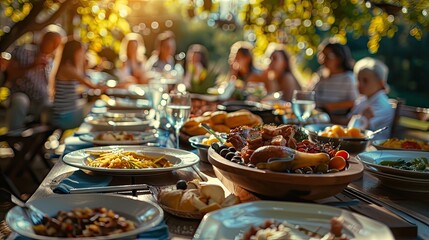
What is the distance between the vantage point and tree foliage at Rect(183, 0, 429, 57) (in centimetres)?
292

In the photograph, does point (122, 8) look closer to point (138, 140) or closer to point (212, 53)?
point (138, 140)

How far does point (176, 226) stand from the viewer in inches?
50.4

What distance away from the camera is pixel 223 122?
2.57 metres

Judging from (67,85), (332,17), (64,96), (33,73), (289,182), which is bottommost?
(64,96)

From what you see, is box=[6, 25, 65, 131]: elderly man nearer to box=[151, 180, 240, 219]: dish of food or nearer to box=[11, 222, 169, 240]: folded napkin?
box=[151, 180, 240, 219]: dish of food

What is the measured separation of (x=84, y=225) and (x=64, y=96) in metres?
5.18

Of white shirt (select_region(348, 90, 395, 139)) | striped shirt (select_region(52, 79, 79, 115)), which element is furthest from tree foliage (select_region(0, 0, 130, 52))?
white shirt (select_region(348, 90, 395, 139))

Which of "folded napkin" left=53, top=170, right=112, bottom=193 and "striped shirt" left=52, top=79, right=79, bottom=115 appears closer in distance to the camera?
"folded napkin" left=53, top=170, right=112, bottom=193

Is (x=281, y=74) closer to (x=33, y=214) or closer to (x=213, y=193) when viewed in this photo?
(x=213, y=193)

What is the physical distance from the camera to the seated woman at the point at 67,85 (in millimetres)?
6023

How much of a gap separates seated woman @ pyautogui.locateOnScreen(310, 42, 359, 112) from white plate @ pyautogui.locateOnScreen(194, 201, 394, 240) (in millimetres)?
4427

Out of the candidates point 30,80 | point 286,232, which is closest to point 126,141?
point 286,232

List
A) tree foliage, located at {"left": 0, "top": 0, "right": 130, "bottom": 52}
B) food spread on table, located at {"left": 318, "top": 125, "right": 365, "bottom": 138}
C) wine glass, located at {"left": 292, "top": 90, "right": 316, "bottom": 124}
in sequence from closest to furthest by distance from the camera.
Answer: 1. food spread on table, located at {"left": 318, "top": 125, "right": 365, "bottom": 138}
2. wine glass, located at {"left": 292, "top": 90, "right": 316, "bottom": 124}
3. tree foliage, located at {"left": 0, "top": 0, "right": 130, "bottom": 52}

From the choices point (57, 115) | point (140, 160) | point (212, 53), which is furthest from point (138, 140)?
point (212, 53)
